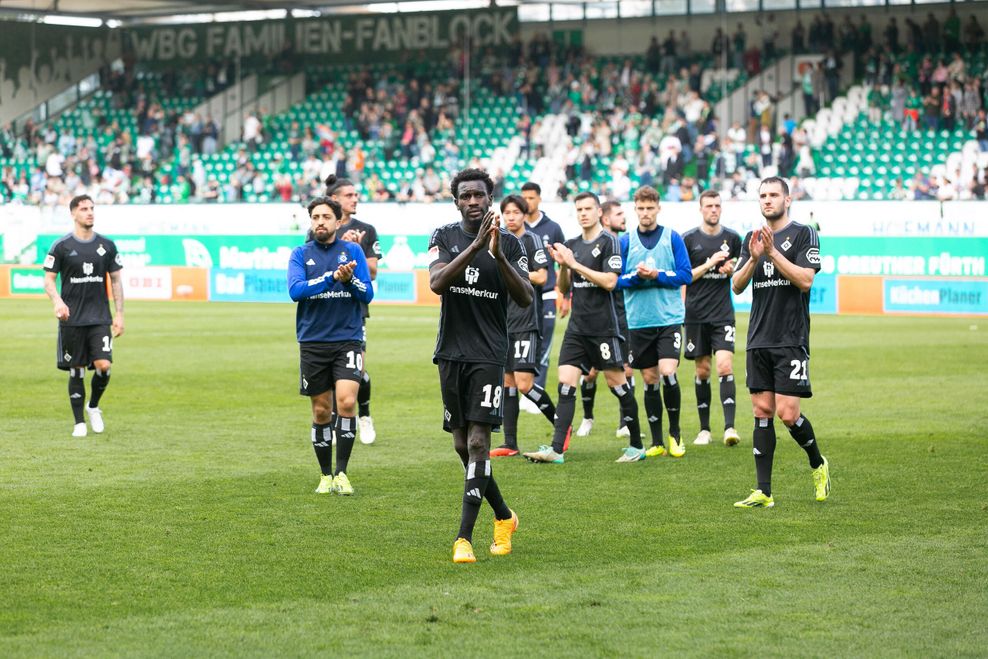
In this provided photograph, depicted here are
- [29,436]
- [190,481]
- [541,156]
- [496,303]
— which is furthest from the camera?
[541,156]

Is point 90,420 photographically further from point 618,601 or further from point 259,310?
point 259,310

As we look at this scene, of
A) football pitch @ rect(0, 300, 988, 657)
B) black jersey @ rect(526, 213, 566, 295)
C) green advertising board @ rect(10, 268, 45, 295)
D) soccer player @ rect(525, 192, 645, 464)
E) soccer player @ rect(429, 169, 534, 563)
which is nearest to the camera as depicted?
football pitch @ rect(0, 300, 988, 657)

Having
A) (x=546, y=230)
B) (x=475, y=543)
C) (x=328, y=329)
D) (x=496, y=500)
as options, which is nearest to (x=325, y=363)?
(x=328, y=329)

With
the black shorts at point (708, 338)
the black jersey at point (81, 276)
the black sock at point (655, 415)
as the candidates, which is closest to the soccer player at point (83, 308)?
the black jersey at point (81, 276)

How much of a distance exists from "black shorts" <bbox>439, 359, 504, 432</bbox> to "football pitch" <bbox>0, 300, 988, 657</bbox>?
0.74 m

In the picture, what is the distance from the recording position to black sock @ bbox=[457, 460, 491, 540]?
25.5ft

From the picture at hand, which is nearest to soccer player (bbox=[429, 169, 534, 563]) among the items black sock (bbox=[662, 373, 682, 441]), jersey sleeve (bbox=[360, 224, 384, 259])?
jersey sleeve (bbox=[360, 224, 384, 259])

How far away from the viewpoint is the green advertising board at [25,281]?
39656mm

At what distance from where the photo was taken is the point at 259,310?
108 ft

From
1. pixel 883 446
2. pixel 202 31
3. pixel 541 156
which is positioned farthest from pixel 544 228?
pixel 202 31

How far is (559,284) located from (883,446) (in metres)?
3.03

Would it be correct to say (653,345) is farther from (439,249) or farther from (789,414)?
(439,249)

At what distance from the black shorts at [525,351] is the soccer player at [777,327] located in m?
2.90

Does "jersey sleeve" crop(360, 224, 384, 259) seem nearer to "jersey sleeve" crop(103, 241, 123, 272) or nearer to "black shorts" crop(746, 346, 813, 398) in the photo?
"jersey sleeve" crop(103, 241, 123, 272)
